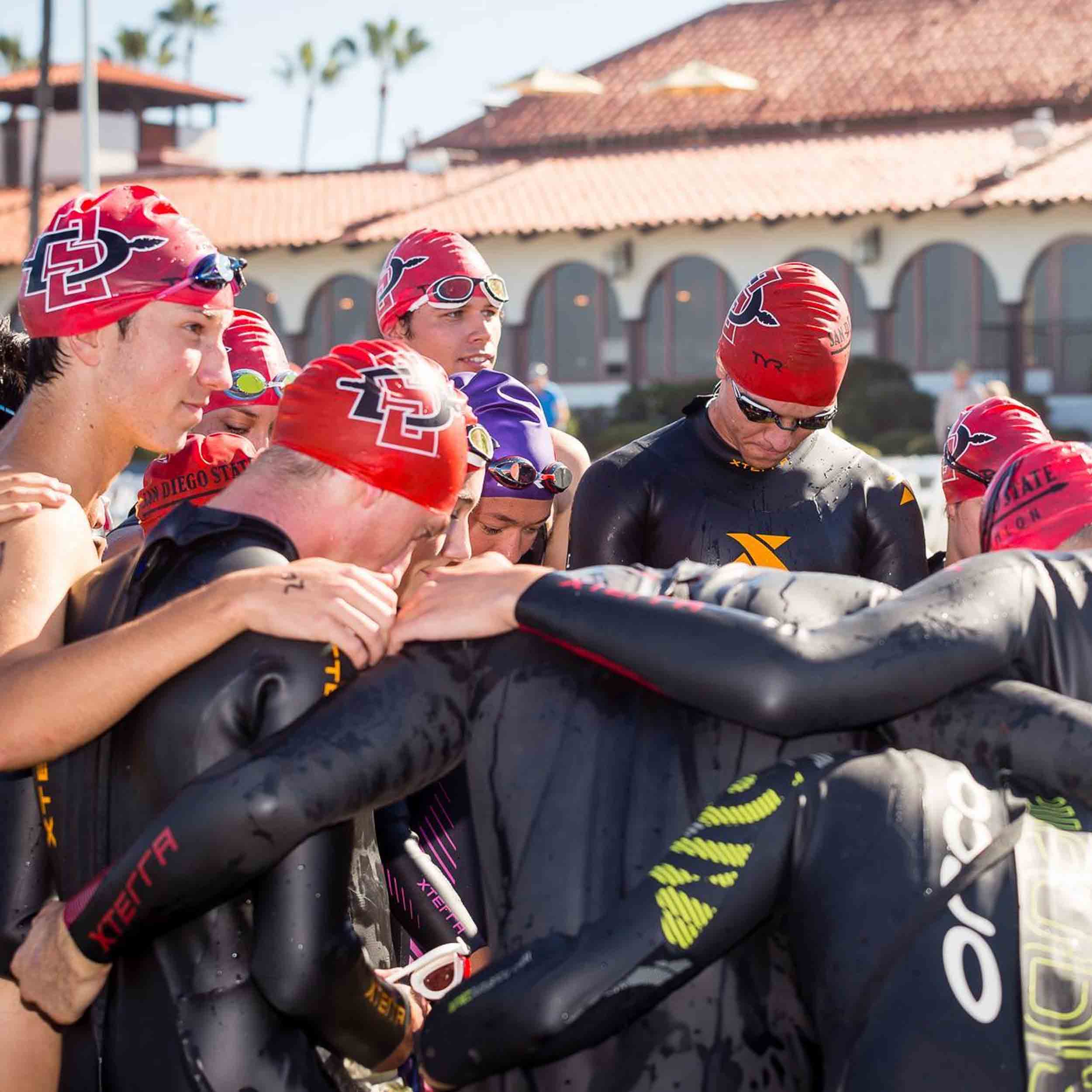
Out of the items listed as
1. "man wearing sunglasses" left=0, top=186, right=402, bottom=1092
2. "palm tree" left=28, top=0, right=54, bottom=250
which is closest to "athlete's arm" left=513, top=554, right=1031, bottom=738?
"man wearing sunglasses" left=0, top=186, right=402, bottom=1092

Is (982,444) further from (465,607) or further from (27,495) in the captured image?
(27,495)

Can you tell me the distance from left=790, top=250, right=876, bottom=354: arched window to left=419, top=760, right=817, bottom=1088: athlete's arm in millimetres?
36233

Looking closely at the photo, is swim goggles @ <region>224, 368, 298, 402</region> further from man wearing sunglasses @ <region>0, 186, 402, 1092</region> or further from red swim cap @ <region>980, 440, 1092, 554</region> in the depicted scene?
red swim cap @ <region>980, 440, 1092, 554</region>

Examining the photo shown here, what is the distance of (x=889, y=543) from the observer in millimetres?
5734

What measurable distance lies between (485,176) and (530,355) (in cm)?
482

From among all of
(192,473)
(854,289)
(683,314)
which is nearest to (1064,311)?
(854,289)

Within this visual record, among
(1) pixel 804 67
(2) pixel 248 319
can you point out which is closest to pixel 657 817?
(2) pixel 248 319

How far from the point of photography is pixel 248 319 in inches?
245

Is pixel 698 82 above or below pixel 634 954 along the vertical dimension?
above

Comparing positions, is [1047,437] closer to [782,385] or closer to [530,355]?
[782,385]

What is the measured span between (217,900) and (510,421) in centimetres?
286

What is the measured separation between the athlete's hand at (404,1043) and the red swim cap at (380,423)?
96 centimetres

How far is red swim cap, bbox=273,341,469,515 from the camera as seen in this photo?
292 cm

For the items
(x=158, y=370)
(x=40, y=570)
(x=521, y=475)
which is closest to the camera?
(x=40, y=570)
